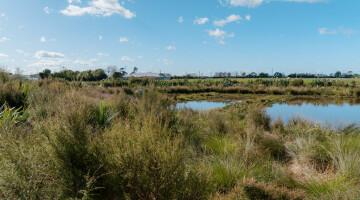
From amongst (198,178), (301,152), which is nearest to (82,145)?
(198,178)

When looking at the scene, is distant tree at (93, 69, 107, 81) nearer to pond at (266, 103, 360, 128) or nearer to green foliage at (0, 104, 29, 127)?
pond at (266, 103, 360, 128)

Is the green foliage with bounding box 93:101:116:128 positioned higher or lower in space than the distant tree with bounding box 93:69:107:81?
lower

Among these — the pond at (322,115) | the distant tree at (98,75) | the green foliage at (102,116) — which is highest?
the distant tree at (98,75)

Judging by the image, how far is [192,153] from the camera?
4570mm

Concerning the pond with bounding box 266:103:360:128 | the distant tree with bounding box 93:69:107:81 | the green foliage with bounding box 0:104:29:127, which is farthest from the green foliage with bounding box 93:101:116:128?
the distant tree with bounding box 93:69:107:81

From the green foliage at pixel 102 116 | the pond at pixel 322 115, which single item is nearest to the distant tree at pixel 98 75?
the pond at pixel 322 115

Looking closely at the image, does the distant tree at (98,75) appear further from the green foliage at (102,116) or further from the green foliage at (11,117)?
the green foliage at (102,116)

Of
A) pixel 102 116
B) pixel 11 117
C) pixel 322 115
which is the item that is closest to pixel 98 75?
pixel 322 115

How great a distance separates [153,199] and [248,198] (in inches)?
44.0

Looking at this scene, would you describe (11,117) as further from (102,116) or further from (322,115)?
(322,115)

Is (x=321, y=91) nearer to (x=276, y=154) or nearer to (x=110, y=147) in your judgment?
(x=276, y=154)

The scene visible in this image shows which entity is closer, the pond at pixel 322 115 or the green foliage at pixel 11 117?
the green foliage at pixel 11 117

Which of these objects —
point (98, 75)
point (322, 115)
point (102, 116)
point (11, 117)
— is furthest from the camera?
point (98, 75)

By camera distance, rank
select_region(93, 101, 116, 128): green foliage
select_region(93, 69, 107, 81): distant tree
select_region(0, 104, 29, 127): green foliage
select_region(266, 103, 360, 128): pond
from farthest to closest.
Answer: select_region(93, 69, 107, 81): distant tree, select_region(266, 103, 360, 128): pond, select_region(93, 101, 116, 128): green foliage, select_region(0, 104, 29, 127): green foliage
